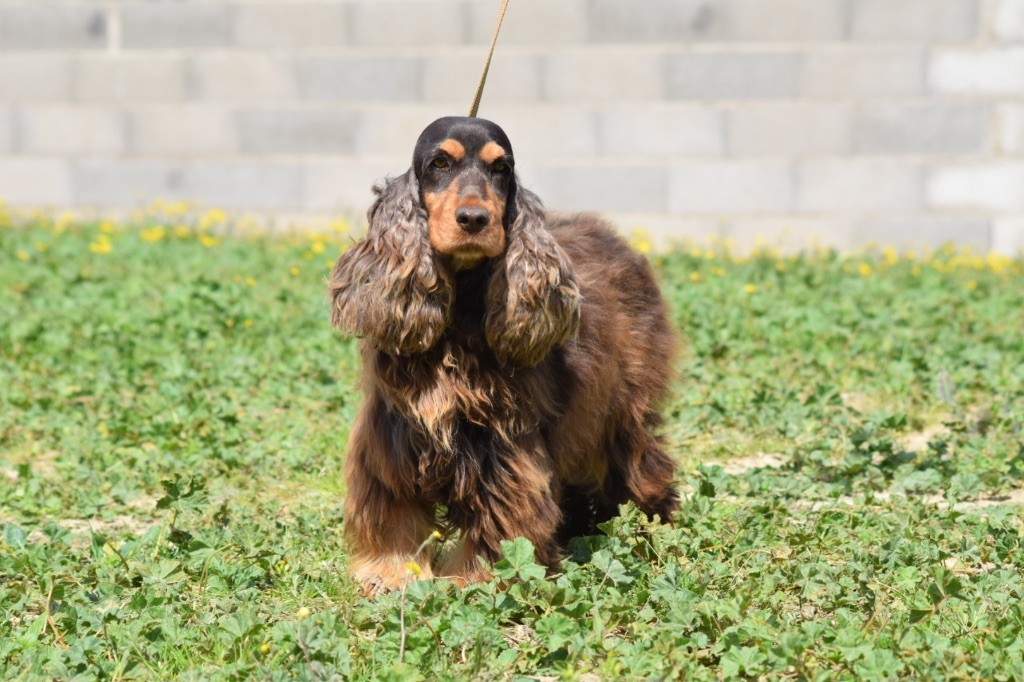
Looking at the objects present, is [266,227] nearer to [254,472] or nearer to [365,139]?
[365,139]

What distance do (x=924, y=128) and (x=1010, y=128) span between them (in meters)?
0.60

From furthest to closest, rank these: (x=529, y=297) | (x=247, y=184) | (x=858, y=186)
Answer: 1. (x=247, y=184)
2. (x=858, y=186)
3. (x=529, y=297)

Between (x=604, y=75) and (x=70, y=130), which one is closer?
(x=604, y=75)

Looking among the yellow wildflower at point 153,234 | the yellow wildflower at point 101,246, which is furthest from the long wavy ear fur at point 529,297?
the yellow wildflower at point 153,234

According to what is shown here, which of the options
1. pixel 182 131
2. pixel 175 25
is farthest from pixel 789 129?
pixel 175 25

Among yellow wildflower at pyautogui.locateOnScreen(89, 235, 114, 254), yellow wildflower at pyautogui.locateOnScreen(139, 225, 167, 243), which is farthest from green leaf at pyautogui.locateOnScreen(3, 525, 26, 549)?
yellow wildflower at pyautogui.locateOnScreen(139, 225, 167, 243)

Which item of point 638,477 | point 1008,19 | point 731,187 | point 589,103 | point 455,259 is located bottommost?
point 638,477

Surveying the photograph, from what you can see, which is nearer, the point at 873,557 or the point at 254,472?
the point at 873,557

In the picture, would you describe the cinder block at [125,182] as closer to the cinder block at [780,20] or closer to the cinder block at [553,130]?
the cinder block at [553,130]

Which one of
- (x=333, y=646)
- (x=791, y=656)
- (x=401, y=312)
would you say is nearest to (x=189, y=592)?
(x=333, y=646)

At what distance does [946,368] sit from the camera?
6.27 meters

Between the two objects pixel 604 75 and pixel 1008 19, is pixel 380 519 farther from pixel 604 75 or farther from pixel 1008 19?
pixel 1008 19

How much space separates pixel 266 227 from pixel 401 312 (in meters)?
6.83

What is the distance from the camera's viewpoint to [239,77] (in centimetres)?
1017
